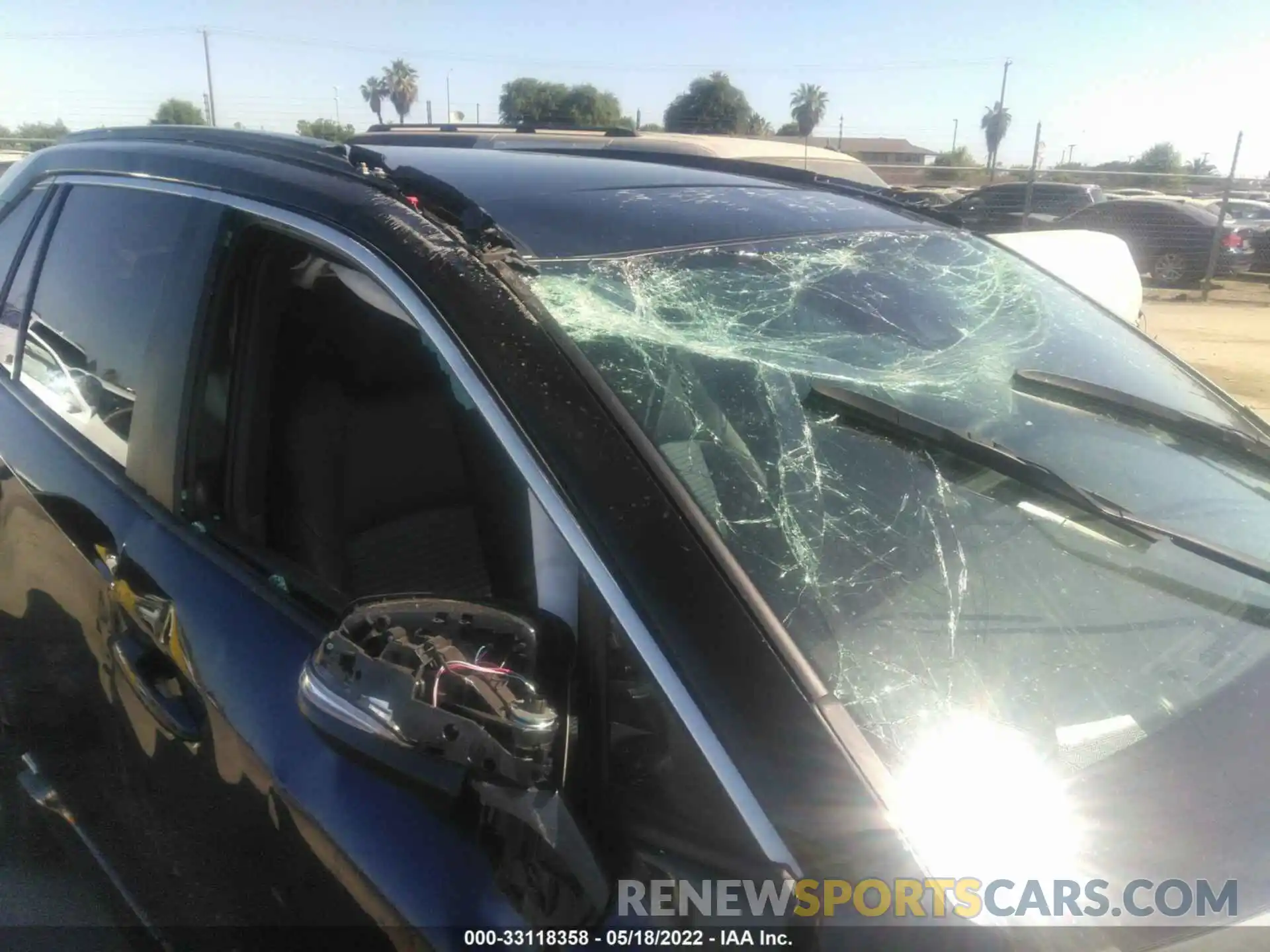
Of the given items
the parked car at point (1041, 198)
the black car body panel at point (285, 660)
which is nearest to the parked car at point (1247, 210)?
the parked car at point (1041, 198)

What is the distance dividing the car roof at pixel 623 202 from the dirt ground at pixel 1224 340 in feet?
21.6

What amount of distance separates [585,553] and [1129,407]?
1272mm

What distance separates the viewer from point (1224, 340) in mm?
11336

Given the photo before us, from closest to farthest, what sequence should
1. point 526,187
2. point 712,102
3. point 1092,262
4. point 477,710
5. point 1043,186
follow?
1. point 477,710
2. point 526,187
3. point 1092,262
4. point 1043,186
5. point 712,102

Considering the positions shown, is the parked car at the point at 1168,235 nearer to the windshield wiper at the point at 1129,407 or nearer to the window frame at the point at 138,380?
the windshield wiper at the point at 1129,407

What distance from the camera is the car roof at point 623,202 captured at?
5.53ft

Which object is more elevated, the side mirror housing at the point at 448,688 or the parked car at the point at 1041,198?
the side mirror housing at the point at 448,688

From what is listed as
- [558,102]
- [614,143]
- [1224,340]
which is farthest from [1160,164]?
[614,143]

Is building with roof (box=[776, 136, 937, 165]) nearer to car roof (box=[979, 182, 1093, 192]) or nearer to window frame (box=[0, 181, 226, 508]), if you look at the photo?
car roof (box=[979, 182, 1093, 192])

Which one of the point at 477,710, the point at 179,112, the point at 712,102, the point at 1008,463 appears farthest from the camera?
the point at 712,102

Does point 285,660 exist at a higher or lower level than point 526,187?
lower

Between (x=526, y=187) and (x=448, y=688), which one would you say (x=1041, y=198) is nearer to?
(x=526, y=187)

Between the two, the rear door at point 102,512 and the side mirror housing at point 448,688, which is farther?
the rear door at point 102,512

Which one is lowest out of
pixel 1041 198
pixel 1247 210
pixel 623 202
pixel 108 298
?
pixel 1247 210
